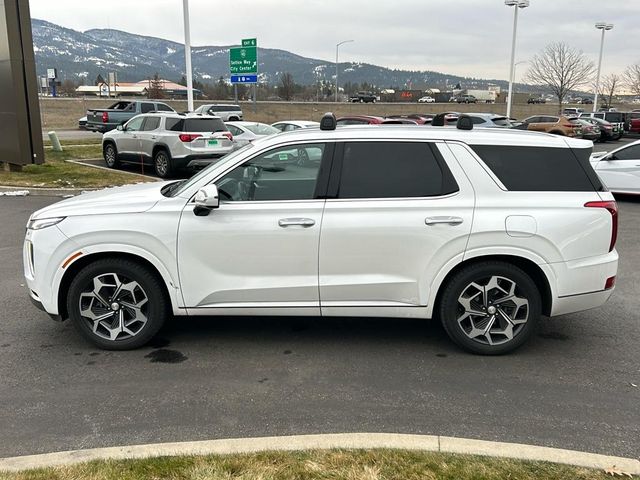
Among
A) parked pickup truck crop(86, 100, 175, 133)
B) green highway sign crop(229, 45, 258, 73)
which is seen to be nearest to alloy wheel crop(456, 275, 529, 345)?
parked pickup truck crop(86, 100, 175, 133)

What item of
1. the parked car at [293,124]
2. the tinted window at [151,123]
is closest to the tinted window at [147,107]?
the parked car at [293,124]

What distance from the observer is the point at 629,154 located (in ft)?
40.9

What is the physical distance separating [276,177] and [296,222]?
1.54 feet

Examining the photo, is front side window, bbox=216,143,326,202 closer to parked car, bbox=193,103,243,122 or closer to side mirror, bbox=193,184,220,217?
side mirror, bbox=193,184,220,217

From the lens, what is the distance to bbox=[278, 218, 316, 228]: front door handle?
164 inches

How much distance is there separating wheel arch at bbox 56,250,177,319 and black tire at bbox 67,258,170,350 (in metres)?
0.03

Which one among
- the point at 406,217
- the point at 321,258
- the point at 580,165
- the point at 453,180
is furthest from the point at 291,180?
the point at 580,165

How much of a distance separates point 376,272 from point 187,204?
1534mm

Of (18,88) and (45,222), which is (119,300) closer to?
(45,222)

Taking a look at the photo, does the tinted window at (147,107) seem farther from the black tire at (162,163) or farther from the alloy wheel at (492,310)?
the alloy wheel at (492,310)

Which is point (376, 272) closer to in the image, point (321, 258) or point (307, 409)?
point (321, 258)

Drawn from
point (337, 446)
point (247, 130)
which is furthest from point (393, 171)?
point (247, 130)

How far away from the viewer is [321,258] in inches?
166

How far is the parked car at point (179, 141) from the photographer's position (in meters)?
14.5
